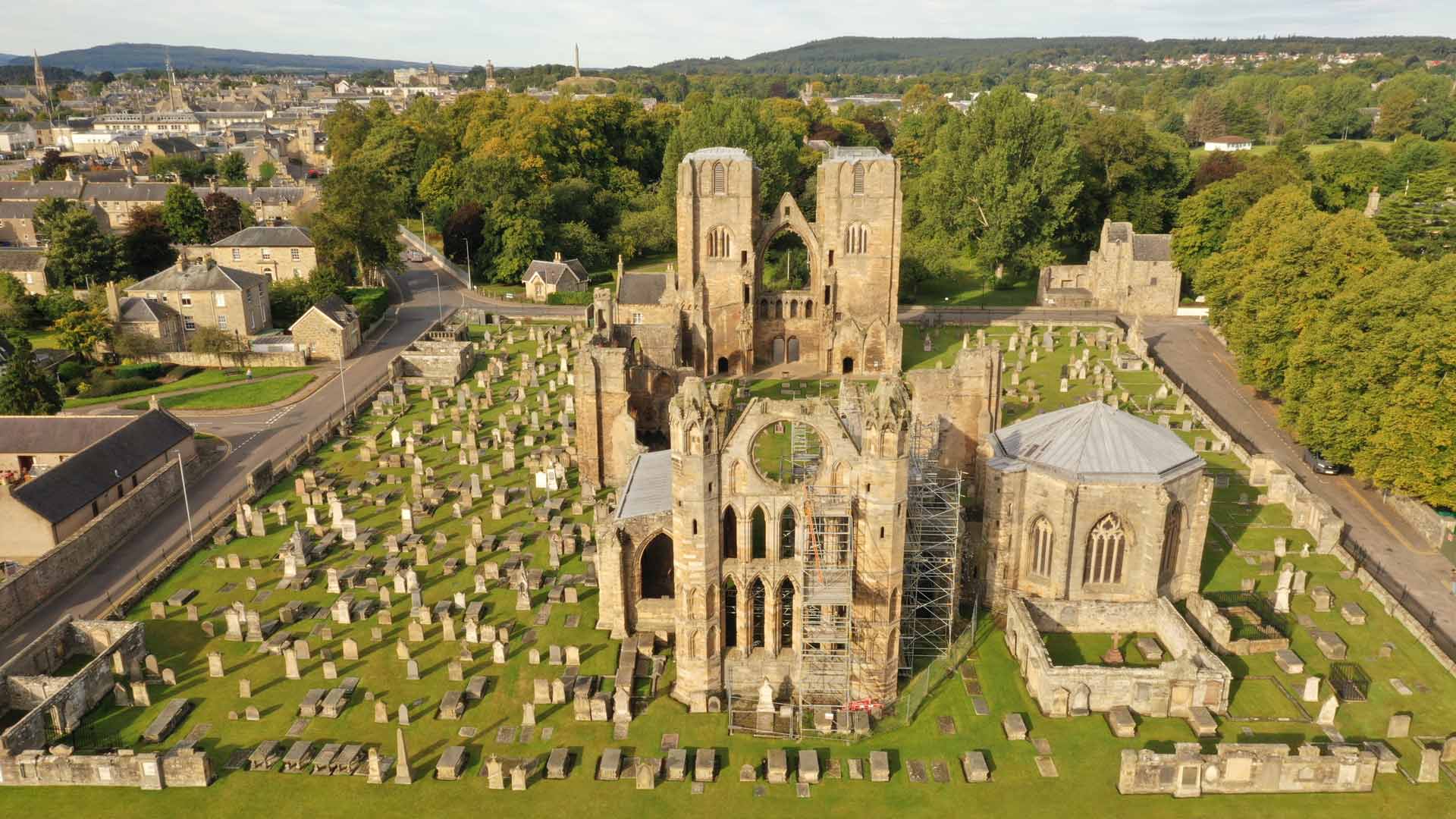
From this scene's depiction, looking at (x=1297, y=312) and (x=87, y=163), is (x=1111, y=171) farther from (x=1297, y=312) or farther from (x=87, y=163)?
(x=87, y=163)

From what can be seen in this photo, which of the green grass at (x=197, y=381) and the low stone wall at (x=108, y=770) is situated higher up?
the green grass at (x=197, y=381)

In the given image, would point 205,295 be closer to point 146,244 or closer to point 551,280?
point 146,244

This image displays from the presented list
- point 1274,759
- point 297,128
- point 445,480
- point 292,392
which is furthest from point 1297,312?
point 297,128

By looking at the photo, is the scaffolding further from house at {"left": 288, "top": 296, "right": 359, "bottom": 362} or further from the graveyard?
Result: house at {"left": 288, "top": 296, "right": 359, "bottom": 362}

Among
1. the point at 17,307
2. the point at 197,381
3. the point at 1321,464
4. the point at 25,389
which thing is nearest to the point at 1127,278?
the point at 1321,464

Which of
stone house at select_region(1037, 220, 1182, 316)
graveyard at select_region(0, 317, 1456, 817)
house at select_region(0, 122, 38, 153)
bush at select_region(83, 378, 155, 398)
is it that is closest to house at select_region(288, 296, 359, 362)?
bush at select_region(83, 378, 155, 398)

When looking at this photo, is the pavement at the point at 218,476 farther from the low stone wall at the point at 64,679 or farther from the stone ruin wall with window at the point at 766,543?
the stone ruin wall with window at the point at 766,543

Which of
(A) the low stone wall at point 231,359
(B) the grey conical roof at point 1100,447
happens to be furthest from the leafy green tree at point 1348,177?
(A) the low stone wall at point 231,359
